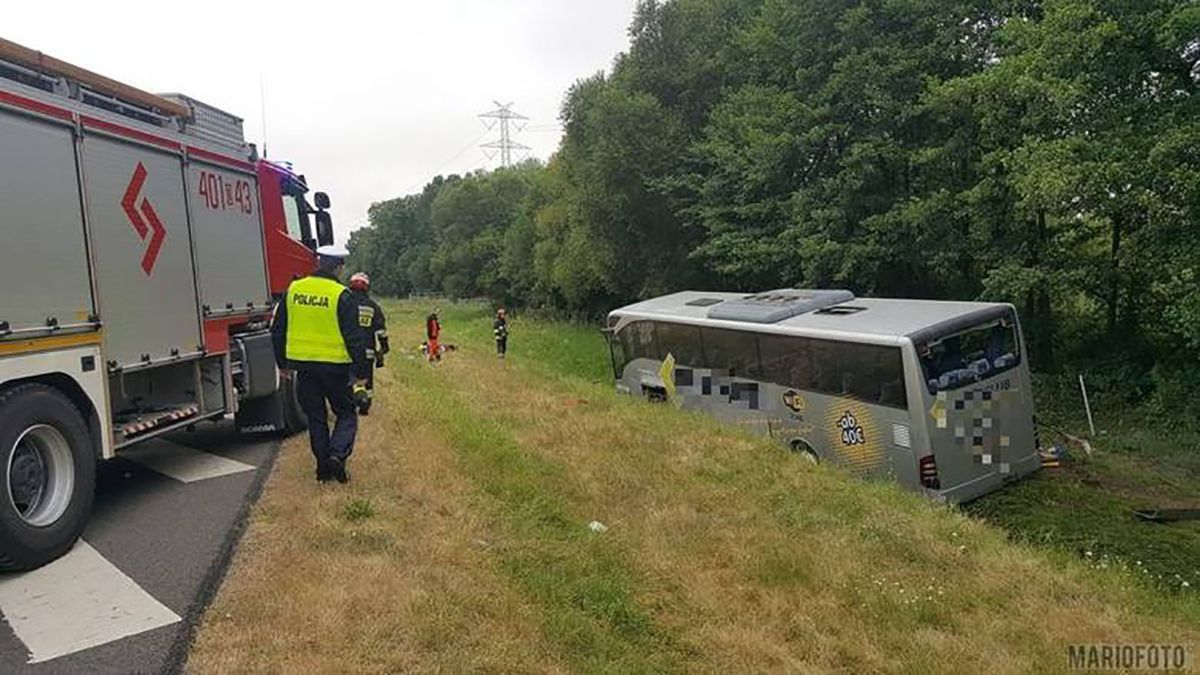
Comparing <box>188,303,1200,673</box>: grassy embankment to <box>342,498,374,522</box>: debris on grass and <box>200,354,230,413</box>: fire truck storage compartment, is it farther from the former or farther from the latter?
<box>200,354,230,413</box>: fire truck storage compartment

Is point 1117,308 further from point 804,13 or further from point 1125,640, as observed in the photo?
point 1125,640

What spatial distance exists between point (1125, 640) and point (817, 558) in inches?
68.8

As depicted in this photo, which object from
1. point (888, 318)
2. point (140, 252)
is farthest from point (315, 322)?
point (888, 318)

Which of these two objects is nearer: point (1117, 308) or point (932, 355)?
point (932, 355)

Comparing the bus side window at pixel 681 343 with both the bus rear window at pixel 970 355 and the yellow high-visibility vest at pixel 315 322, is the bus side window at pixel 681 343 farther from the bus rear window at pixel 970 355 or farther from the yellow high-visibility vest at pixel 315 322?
the yellow high-visibility vest at pixel 315 322

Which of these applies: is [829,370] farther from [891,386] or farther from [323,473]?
[323,473]

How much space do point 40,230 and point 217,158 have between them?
280cm

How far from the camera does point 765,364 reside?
12000 mm

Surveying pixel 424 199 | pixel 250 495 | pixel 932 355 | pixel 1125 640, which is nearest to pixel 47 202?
pixel 250 495

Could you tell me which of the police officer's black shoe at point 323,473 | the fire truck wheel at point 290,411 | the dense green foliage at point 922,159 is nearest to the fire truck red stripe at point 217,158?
the fire truck wheel at point 290,411

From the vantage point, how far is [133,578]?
4.54 meters

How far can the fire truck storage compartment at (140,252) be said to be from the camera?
581cm

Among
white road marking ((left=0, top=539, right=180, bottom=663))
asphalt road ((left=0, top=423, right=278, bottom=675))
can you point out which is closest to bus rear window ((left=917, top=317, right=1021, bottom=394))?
asphalt road ((left=0, top=423, right=278, bottom=675))

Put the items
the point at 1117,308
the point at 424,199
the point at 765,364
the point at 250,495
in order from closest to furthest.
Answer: the point at 250,495, the point at 765,364, the point at 1117,308, the point at 424,199
